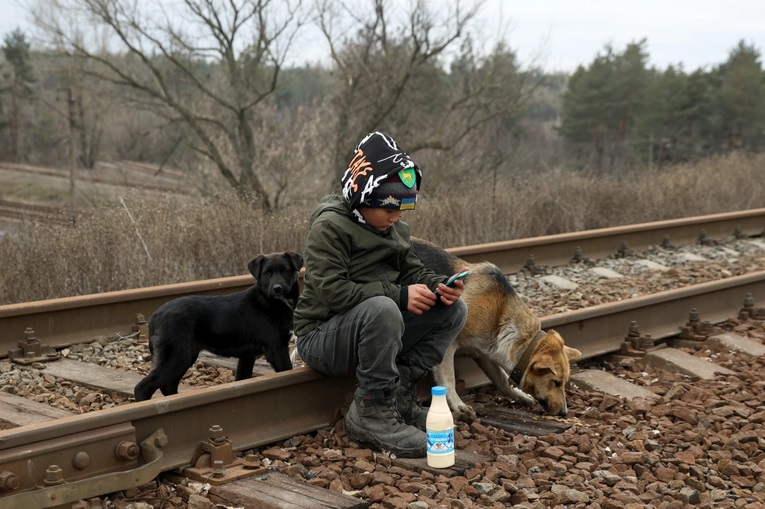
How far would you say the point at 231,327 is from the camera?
5012 mm

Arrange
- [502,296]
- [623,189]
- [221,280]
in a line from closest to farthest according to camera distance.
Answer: [502,296] < [221,280] < [623,189]

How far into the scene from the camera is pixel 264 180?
61.2 ft

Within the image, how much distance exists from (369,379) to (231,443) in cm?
74

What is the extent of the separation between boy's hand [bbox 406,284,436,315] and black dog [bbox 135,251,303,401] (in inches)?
33.1

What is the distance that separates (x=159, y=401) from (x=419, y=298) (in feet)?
4.54

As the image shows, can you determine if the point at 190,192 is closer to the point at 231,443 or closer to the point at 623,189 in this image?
the point at 623,189

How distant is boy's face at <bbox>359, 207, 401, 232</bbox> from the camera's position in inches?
178

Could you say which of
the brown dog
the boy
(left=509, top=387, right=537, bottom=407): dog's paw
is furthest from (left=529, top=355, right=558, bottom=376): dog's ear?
the boy

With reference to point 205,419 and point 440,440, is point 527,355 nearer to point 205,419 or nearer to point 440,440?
point 440,440

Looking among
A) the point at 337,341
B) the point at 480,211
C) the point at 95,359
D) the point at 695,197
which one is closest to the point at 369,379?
the point at 337,341

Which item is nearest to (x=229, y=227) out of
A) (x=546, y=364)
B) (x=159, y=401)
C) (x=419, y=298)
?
(x=546, y=364)

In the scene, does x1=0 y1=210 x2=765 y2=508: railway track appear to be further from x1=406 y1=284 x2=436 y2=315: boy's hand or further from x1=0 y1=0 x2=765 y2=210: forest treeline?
x1=0 y1=0 x2=765 y2=210: forest treeline

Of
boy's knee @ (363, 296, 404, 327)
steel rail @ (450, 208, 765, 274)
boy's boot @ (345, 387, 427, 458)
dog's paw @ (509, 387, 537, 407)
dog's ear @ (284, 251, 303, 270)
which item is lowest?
dog's paw @ (509, 387, 537, 407)

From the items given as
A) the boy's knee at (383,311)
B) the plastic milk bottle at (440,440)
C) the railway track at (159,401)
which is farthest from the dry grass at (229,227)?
the plastic milk bottle at (440,440)
